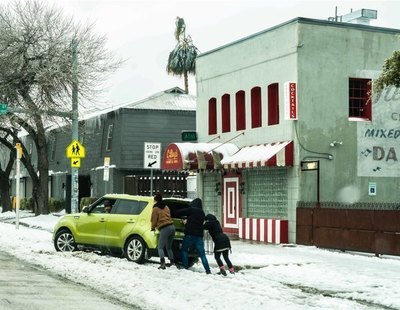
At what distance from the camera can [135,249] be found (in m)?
16.5

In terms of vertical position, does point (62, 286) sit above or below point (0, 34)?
below

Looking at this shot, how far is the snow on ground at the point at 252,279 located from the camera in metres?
11.1

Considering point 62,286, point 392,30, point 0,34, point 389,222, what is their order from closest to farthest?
1. point 62,286
2. point 389,222
3. point 392,30
4. point 0,34

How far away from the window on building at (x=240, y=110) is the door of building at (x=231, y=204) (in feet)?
6.48

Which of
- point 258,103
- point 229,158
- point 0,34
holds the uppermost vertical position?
point 0,34

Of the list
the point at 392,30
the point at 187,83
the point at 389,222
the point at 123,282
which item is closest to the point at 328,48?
the point at 392,30

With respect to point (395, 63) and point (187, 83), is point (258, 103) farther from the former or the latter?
point (187, 83)

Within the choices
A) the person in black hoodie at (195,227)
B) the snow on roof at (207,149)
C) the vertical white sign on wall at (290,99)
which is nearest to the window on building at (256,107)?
the snow on roof at (207,149)

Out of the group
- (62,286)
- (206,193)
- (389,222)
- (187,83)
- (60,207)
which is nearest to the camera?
(62,286)

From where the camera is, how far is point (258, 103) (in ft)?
81.6

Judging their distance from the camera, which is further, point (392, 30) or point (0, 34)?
point (0, 34)

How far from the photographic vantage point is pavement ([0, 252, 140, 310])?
1042cm

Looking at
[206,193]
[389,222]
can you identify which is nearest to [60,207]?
[206,193]

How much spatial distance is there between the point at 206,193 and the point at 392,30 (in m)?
9.69
